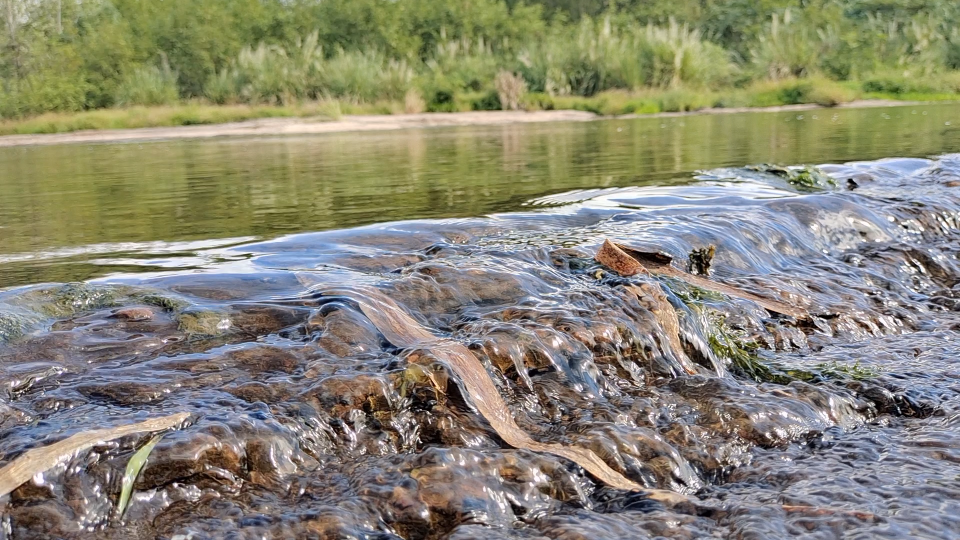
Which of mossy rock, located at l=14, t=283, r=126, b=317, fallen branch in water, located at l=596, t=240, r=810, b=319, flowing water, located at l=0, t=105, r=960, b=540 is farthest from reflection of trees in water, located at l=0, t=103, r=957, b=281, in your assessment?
fallen branch in water, located at l=596, t=240, r=810, b=319

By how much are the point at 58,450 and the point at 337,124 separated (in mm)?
19343

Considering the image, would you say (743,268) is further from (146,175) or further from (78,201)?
(146,175)

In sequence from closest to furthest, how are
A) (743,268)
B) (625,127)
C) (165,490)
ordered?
1. (165,490)
2. (743,268)
3. (625,127)

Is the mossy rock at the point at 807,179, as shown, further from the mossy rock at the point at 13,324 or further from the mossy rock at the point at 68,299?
the mossy rock at the point at 13,324

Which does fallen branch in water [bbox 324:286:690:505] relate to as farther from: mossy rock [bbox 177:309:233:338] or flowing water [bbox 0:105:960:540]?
mossy rock [bbox 177:309:233:338]

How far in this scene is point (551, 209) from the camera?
5.67 metres

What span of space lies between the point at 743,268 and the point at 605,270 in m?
1.05

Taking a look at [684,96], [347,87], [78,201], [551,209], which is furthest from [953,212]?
[347,87]

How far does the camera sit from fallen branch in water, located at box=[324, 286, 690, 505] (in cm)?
221

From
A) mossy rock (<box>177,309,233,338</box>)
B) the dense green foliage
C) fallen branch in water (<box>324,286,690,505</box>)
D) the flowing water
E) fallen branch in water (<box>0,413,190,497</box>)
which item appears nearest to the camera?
fallen branch in water (<box>0,413,190,497</box>)

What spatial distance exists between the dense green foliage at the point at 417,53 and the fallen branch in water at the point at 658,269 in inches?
812

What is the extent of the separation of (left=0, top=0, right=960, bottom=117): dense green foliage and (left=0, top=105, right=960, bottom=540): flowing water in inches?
778

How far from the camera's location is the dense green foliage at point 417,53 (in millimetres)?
24688

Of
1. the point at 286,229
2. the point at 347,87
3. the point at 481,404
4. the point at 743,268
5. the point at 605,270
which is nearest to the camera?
the point at 481,404
